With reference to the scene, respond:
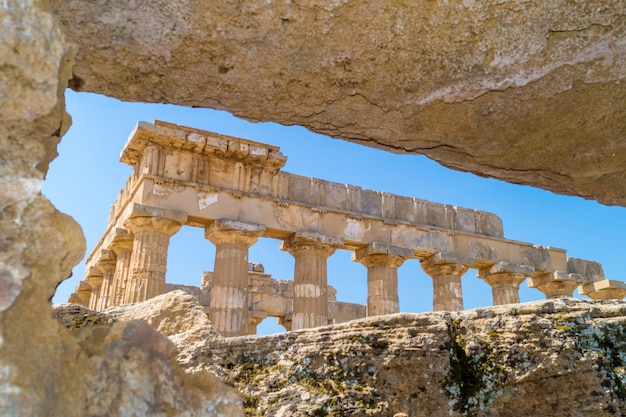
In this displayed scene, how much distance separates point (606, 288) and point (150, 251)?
14567mm

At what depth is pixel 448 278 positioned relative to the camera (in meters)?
16.9

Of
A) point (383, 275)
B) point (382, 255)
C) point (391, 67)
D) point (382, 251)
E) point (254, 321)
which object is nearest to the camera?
point (391, 67)

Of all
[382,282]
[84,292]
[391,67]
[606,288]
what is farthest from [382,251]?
[391,67]

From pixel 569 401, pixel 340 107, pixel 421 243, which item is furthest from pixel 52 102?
pixel 421 243

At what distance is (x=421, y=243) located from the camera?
16.7 meters

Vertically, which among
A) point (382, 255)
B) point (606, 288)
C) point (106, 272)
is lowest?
Result: point (106, 272)

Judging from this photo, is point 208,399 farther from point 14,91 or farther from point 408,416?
point 408,416

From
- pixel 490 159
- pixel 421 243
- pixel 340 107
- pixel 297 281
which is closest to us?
pixel 340 107

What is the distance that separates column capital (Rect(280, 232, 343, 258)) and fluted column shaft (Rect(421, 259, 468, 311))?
3.24 metres

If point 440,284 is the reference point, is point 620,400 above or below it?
below

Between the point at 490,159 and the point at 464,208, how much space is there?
48.8 feet

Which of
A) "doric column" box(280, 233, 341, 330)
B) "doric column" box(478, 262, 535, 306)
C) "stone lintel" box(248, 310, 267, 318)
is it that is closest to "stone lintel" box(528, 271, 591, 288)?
"doric column" box(478, 262, 535, 306)

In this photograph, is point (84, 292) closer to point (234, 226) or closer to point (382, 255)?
point (234, 226)

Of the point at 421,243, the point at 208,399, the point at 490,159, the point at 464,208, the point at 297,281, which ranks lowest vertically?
the point at 208,399
